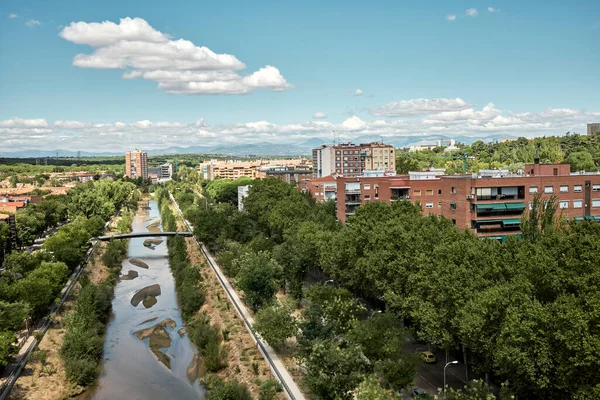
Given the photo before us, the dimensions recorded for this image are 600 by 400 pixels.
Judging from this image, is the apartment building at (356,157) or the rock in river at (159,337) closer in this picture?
the rock in river at (159,337)

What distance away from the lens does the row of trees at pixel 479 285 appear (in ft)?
77.7

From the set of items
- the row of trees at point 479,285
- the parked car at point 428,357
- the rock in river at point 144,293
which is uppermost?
the row of trees at point 479,285

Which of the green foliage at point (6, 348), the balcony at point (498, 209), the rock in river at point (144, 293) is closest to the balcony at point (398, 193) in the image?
the balcony at point (498, 209)

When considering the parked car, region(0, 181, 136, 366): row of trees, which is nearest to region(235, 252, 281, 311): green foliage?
the parked car

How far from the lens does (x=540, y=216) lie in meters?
42.8

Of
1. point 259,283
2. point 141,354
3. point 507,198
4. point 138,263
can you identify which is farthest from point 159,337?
point 138,263

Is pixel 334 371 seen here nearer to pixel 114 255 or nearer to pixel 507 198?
pixel 507 198

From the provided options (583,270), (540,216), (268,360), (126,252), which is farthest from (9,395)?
(126,252)

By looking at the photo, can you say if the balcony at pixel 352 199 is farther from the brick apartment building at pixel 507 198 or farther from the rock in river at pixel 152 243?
the rock in river at pixel 152 243

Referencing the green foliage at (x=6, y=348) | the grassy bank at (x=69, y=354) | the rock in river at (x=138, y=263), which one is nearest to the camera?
the green foliage at (x=6, y=348)

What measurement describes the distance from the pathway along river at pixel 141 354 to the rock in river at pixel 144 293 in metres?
0.46

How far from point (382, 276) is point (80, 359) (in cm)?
2167

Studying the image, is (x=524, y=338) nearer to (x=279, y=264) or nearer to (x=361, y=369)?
(x=361, y=369)

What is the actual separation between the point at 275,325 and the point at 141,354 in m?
14.1
